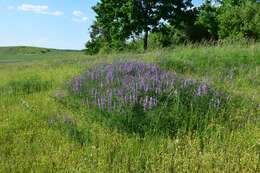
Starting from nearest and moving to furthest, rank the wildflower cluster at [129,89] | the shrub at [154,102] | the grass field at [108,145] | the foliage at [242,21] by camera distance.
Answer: the grass field at [108,145]
the shrub at [154,102]
the wildflower cluster at [129,89]
the foliage at [242,21]

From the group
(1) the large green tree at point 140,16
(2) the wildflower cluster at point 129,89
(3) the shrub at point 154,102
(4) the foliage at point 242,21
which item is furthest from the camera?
(1) the large green tree at point 140,16

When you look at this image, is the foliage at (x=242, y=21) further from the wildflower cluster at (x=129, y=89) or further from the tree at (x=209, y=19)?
the wildflower cluster at (x=129, y=89)

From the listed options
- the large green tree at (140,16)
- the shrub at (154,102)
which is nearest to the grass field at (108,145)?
the shrub at (154,102)

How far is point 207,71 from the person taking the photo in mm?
Result: 7402

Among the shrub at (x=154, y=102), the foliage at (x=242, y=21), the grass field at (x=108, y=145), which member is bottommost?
the grass field at (x=108, y=145)

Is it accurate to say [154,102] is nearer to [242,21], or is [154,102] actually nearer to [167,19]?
[242,21]

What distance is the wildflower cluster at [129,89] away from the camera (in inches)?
167

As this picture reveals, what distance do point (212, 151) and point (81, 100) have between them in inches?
86.7

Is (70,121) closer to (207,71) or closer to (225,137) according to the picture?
(225,137)

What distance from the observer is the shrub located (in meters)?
3.97

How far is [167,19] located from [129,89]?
26643mm

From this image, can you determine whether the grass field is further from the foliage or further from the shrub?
the foliage

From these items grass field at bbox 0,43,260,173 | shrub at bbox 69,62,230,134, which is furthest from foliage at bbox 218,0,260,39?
grass field at bbox 0,43,260,173

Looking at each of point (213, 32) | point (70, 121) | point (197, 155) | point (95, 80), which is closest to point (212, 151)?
point (197, 155)
